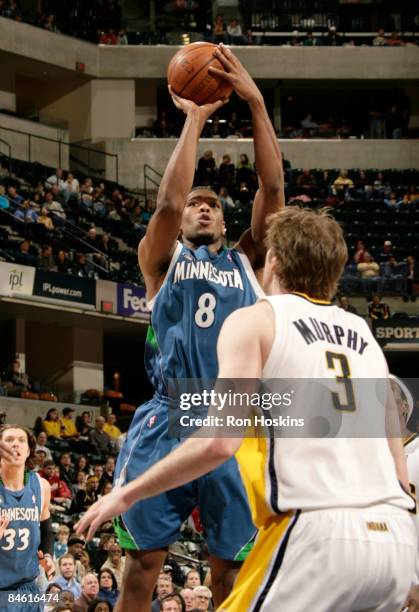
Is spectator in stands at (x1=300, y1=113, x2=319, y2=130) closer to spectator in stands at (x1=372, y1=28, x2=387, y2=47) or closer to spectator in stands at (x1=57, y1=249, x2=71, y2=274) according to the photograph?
spectator in stands at (x1=372, y1=28, x2=387, y2=47)

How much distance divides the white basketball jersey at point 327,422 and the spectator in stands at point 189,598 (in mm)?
7530

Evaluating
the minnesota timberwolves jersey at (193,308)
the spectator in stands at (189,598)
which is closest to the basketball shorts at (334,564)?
the minnesota timberwolves jersey at (193,308)

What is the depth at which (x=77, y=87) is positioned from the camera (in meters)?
28.5

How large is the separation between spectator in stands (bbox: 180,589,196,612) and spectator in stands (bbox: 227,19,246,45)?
Result: 19.6 m

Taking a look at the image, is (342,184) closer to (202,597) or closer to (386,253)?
(386,253)

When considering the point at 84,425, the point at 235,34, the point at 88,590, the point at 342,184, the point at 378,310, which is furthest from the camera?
the point at 235,34

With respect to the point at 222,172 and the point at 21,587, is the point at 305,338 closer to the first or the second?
the point at 21,587

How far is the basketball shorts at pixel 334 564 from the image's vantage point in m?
3.09

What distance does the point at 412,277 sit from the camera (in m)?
22.5

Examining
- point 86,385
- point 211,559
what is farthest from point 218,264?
point 86,385

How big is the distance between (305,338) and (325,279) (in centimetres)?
22

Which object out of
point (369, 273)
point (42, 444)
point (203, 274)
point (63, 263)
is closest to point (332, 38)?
point (369, 273)

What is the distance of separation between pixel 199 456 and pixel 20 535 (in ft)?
16.0

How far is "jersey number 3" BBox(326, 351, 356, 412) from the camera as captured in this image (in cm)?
327
